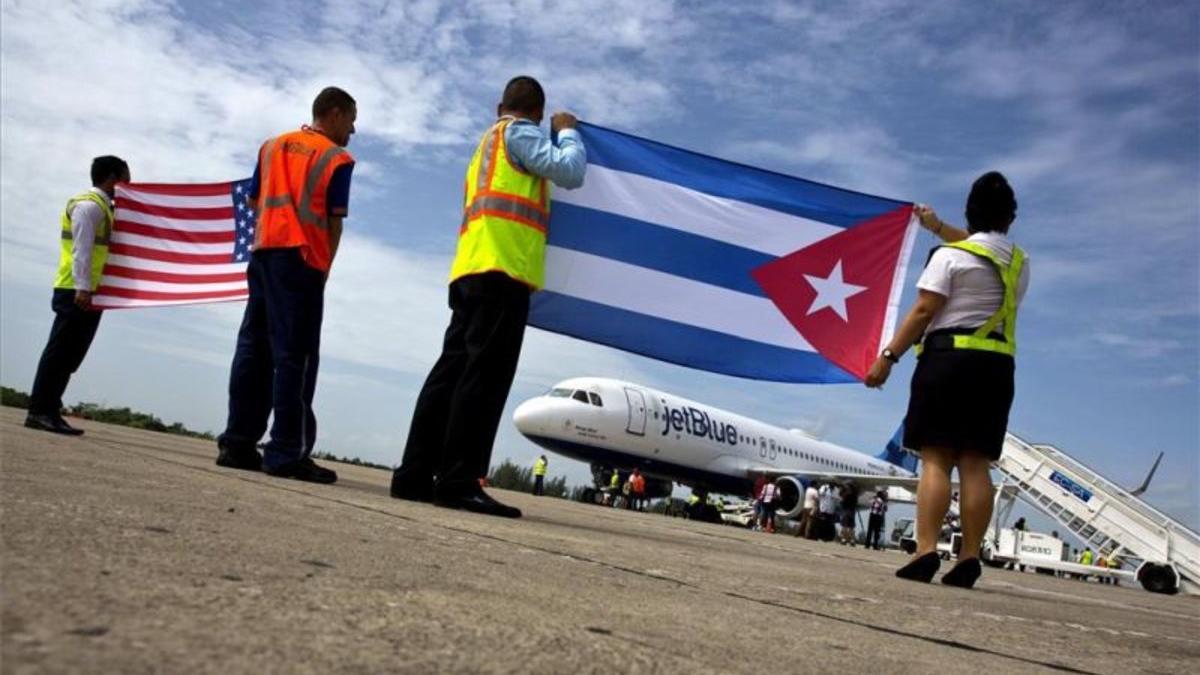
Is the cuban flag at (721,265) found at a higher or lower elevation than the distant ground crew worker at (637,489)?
higher

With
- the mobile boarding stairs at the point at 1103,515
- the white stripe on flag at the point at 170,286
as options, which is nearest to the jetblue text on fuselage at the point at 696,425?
the mobile boarding stairs at the point at 1103,515

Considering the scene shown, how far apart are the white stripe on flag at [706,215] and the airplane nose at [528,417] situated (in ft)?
51.4

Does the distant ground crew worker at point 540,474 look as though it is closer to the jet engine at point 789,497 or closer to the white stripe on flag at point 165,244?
the jet engine at point 789,497

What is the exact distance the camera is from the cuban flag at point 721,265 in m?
5.06

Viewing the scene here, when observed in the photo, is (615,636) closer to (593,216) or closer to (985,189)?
(985,189)

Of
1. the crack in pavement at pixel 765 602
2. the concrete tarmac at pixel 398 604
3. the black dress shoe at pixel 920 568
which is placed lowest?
the concrete tarmac at pixel 398 604

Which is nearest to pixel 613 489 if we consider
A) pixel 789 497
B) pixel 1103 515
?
pixel 789 497

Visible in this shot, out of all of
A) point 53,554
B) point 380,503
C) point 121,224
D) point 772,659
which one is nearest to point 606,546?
point 380,503

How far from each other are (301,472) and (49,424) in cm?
195

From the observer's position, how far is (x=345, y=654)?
0.81 meters

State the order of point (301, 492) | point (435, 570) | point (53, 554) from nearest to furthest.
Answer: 1. point (53, 554)
2. point (435, 570)
3. point (301, 492)

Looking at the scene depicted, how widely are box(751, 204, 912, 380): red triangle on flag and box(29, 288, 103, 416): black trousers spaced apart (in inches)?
150

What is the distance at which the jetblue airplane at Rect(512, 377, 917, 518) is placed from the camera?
2089 centimetres

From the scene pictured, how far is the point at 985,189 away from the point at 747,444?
22.5 meters
